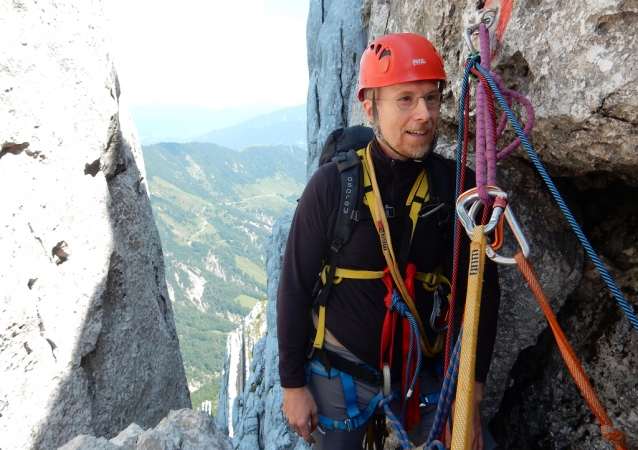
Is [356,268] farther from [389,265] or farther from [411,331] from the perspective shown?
[411,331]

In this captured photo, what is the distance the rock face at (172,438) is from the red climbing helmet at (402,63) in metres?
3.10

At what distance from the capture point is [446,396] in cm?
264

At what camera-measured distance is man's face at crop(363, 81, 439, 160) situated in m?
2.92

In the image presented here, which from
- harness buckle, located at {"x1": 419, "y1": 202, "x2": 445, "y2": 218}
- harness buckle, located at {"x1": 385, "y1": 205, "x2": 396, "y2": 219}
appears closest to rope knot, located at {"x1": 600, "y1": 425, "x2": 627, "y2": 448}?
harness buckle, located at {"x1": 419, "y1": 202, "x2": 445, "y2": 218}

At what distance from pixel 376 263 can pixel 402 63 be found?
1.45 metres

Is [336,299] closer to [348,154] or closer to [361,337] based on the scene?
[361,337]

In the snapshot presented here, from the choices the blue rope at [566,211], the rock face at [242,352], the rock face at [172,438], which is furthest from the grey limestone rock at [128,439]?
the rock face at [242,352]

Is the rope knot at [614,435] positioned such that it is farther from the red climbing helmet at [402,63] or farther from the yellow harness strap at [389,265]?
the red climbing helmet at [402,63]

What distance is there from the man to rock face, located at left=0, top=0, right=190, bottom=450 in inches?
156

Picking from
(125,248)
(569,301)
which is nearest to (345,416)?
(569,301)

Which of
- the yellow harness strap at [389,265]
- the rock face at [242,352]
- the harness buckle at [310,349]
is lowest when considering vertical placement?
the rock face at [242,352]

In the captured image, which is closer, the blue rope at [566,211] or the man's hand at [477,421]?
the blue rope at [566,211]

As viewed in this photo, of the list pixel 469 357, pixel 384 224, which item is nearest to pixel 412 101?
pixel 384 224

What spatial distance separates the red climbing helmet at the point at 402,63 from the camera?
2.97 meters
